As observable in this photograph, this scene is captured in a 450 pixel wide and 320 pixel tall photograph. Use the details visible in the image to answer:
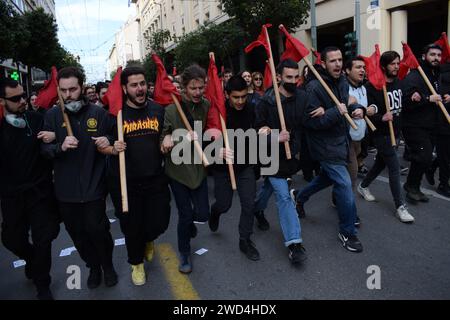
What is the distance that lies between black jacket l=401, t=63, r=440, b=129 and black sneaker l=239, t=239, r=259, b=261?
8.66 feet

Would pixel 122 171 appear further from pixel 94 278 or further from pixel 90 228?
pixel 94 278

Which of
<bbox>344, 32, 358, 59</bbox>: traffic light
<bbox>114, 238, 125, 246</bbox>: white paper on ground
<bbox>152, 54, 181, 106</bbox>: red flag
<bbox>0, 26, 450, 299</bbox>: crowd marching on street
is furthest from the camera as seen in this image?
<bbox>344, 32, 358, 59</bbox>: traffic light

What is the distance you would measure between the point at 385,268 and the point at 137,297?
6.87 feet


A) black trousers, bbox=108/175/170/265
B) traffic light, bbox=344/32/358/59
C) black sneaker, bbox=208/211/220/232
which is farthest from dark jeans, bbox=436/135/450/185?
traffic light, bbox=344/32/358/59

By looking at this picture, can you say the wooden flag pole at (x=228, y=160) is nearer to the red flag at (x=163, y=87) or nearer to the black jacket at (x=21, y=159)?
the red flag at (x=163, y=87)

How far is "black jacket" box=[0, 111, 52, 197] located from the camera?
10.2ft

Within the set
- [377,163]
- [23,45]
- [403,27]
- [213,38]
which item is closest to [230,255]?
[377,163]

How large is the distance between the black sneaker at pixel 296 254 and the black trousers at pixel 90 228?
161 cm

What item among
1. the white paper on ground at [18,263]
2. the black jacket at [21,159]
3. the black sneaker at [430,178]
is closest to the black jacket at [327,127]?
the black jacket at [21,159]

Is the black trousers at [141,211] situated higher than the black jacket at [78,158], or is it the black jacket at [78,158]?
the black jacket at [78,158]

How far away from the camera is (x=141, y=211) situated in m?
3.45

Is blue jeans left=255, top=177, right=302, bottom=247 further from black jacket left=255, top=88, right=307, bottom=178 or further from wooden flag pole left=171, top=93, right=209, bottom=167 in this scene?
wooden flag pole left=171, top=93, right=209, bottom=167

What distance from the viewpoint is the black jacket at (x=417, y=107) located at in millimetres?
4930

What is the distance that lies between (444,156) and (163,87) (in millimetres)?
3859
